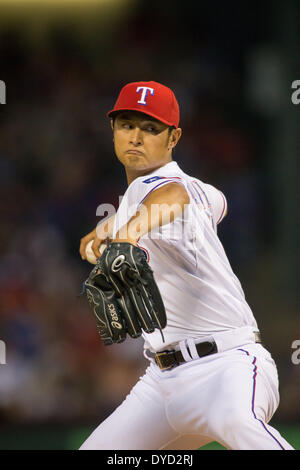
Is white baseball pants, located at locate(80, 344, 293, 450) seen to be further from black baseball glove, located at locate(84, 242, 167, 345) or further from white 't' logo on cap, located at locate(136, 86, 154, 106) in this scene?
white 't' logo on cap, located at locate(136, 86, 154, 106)

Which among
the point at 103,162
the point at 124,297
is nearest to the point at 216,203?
the point at 124,297

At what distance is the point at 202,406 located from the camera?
84.9 inches

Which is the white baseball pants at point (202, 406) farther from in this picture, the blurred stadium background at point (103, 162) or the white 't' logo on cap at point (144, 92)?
the blurred stadium background at point (103, 162)

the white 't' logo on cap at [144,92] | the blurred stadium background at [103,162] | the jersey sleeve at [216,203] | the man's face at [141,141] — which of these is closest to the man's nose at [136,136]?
the man's face at [141,141]

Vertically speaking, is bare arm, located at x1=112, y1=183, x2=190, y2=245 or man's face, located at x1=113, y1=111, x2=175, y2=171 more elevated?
man's face, located at x1=113, y1=111, x2=175, y2=171

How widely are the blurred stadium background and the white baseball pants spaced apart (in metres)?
2.56

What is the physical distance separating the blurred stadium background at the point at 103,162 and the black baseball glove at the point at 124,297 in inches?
117

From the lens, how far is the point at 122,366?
536 cm

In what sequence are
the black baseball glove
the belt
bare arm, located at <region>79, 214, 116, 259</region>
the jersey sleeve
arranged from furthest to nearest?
bare arm, located at <region>79, 214, 116, 259</region> < the jersey sleeve < the belt < the black baseball glove

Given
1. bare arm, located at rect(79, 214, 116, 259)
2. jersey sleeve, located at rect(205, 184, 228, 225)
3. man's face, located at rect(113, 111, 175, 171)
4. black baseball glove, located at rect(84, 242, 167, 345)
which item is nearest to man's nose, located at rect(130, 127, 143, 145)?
man's face, located at rect(113, 111, 175, 171)

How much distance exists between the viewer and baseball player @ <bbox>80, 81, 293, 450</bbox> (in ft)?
6.89
